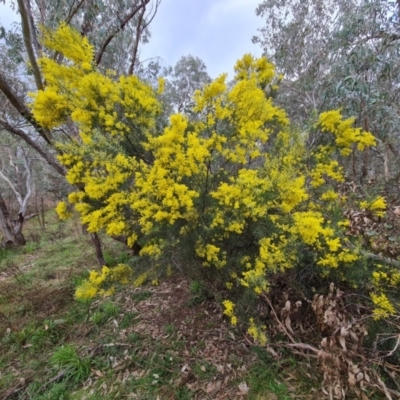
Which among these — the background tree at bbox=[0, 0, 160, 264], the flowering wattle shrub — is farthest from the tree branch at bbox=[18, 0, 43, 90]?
the flowering wattle shrub

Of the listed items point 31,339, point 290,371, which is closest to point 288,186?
point 290,371

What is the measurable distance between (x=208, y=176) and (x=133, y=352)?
5.59 feet

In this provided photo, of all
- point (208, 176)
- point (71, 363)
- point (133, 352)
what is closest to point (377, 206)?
point (208, 176)

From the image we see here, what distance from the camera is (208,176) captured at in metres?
2.28

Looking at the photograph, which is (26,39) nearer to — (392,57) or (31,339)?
(31,339)

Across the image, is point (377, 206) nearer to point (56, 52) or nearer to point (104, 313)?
point (104, 313)

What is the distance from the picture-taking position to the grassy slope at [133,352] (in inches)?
82.7

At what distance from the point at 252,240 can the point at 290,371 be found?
1000 mm

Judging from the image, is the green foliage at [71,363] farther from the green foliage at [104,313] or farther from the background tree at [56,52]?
the background tree at [56,52]

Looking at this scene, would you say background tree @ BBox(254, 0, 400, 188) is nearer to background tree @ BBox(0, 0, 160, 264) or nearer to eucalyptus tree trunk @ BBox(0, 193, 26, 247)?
background tree @ BBox(0, 0, 160, 264)

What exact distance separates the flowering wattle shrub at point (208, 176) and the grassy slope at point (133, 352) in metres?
0.37

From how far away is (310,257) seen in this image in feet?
7.38

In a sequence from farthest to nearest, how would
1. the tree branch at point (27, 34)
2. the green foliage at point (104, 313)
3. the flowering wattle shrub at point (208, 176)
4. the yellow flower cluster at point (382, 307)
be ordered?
the green foliage at point (104, 313) < the tree branch at point (27, 34) < the flowering wattle shrub at point (208, 176) < the yellow flower cluster at point (382, 307)

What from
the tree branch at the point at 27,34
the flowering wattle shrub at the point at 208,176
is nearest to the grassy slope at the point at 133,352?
the flowering wattle shrub at the point at 208,176
